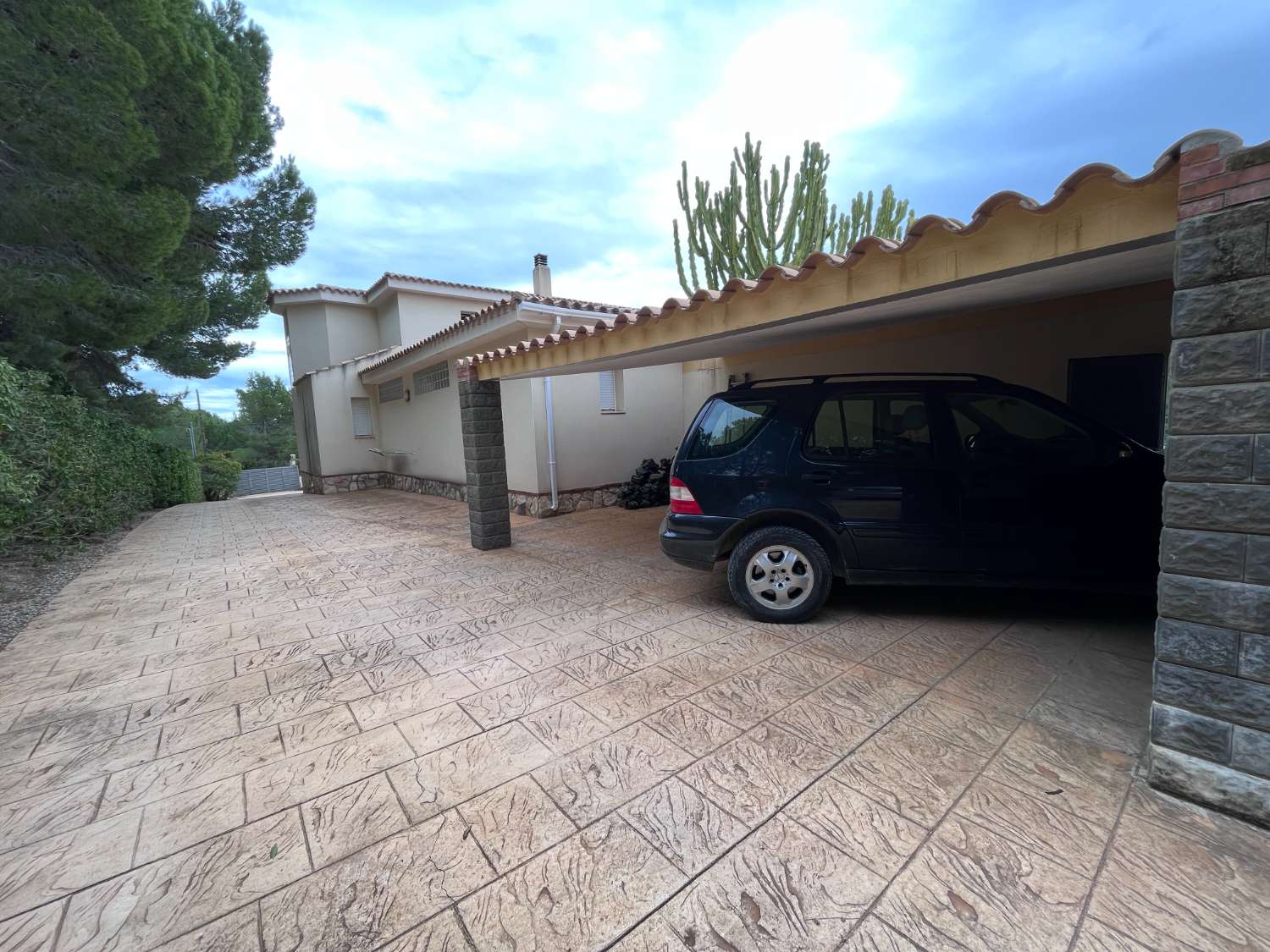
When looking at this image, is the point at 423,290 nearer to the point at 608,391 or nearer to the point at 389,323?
the point at 389,323

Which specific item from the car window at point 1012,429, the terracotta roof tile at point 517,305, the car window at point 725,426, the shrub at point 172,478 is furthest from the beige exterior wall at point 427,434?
the car window at point 1012,429

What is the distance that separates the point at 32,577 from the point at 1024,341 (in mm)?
11562

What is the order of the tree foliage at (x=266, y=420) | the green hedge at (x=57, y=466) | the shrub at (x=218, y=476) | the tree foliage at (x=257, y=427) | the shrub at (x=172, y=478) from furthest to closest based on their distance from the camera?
the tree foliage at (x=266, y=420) → the tree foliage at (x=257, y=427) → the shrub at (x=218, y=476) → the shrub at (x=172, y=478) → the green hedge at (x=57, y=466)

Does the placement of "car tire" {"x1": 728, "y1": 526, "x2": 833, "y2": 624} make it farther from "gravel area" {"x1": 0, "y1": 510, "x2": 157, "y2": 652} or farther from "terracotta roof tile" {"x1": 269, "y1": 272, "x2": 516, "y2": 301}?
"terracotta roof tile" {"x1": 269, "y1": 272, "x2": 516, "y2": 301}

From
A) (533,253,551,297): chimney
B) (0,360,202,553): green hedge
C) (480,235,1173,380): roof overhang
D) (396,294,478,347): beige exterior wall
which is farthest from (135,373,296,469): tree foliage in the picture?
(480,235,1173,380): roof overhang

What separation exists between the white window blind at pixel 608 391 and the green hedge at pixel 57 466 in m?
7.34

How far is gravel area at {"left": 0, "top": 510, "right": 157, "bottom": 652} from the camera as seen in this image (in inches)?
192

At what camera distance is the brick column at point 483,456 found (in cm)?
680

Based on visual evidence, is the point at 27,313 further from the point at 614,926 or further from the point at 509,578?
the point at 614,926

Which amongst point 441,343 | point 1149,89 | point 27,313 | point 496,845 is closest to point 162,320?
point 27,313

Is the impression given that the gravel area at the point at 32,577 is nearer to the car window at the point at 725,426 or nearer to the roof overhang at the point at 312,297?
the car window at the point at 725,426

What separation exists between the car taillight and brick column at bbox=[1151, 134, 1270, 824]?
263cm

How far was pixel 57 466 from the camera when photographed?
6.93m

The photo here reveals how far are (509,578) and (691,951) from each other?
14.0 ft
